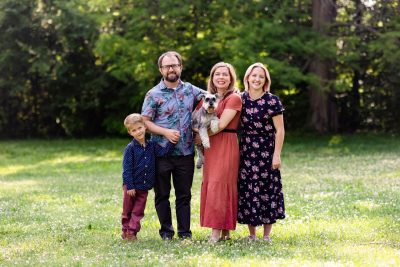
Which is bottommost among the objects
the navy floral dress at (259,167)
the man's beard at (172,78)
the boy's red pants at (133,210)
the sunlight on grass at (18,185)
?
the sunlight on grass at (18,185)

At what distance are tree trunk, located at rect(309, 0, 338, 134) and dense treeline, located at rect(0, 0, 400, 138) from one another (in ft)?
0.14

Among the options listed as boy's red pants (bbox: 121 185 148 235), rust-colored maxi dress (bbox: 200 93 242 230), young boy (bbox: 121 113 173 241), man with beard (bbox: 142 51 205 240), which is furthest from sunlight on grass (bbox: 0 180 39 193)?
rust-colored maxi dress (bbox: 200 93 242 230)

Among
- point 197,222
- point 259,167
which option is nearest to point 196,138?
point 259,167

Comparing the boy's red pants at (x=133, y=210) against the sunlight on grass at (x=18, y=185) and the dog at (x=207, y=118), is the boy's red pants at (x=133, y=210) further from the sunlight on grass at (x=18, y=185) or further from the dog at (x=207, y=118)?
the sunlight on grass at (x=18, y=185)

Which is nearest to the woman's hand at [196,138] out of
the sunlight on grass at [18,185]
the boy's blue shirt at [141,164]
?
the boy's blue shirt at [141,164]

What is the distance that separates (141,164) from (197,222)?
2.10m

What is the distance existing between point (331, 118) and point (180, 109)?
21.6 metres

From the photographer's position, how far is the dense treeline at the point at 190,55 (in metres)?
24.4

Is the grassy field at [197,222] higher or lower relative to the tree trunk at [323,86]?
lower

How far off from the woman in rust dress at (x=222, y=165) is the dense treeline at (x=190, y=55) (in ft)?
47.0

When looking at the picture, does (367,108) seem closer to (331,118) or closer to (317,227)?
(331,118)

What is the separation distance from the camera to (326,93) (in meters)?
27.8

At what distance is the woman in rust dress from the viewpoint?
27.1 ft

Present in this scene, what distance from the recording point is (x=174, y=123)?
8523mm
